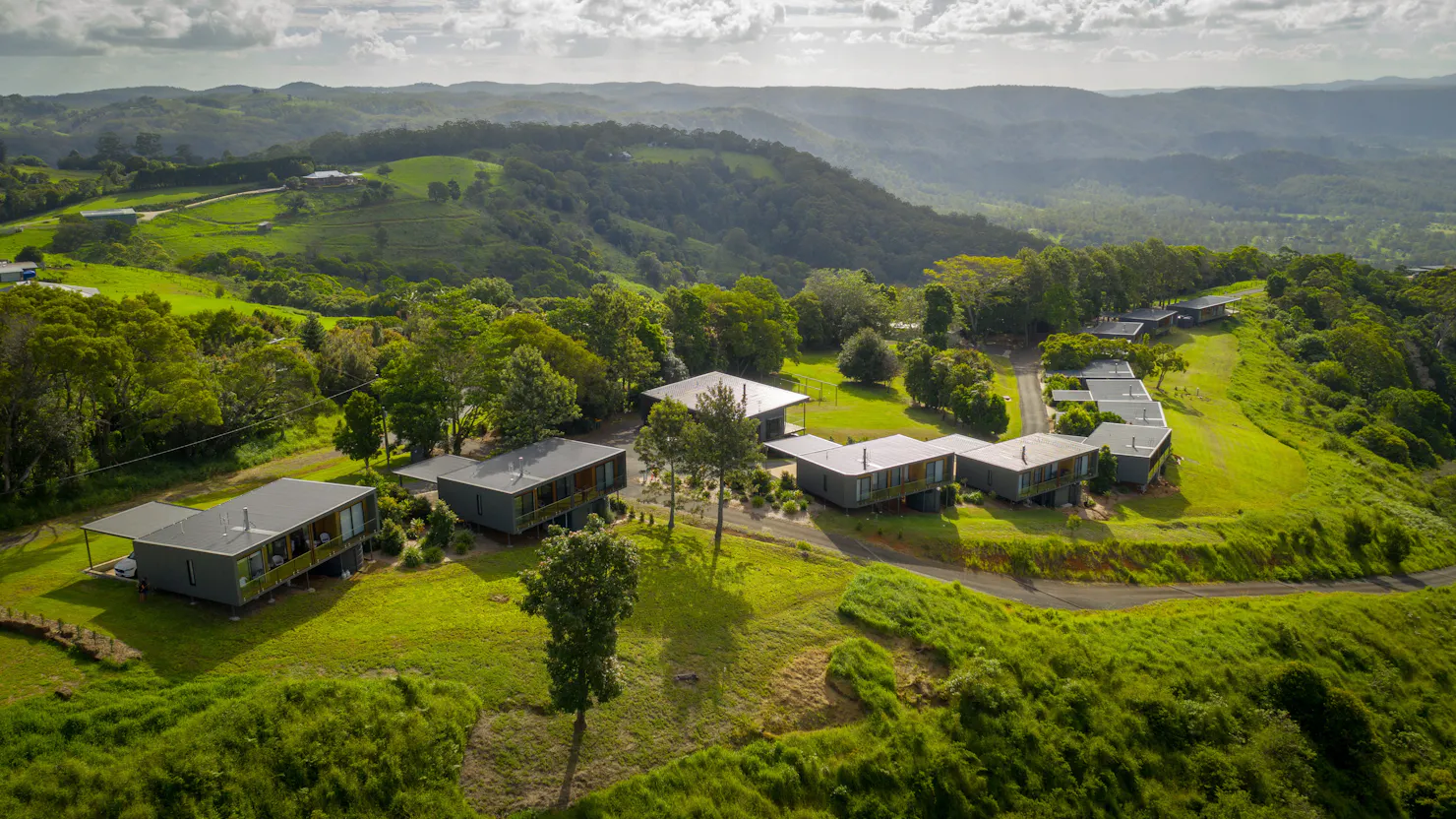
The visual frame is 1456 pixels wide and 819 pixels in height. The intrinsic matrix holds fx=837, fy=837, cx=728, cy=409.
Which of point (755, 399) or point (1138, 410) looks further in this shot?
point (1138, 410)

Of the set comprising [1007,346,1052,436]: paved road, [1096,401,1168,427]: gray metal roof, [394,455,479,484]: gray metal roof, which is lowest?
[1007,346,1052,436]: paved road

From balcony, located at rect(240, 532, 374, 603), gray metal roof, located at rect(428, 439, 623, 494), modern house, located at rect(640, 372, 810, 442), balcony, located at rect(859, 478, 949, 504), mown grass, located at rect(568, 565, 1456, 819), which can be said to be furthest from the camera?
modern house, located at rect(640, 372, 810, 442)

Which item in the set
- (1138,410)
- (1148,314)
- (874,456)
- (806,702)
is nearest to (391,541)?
(806,702)

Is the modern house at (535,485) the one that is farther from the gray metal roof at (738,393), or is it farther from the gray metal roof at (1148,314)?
the gray metal roof at (1148,314)

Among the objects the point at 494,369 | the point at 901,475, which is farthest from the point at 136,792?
the point at 901,475

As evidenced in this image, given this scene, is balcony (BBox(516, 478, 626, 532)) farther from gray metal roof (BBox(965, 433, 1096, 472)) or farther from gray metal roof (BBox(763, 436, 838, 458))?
gray metal roof (BBox(965, 433, 1096, 472))

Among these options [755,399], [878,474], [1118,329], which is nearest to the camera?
[878,474]

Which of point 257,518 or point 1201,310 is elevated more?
point 257,518

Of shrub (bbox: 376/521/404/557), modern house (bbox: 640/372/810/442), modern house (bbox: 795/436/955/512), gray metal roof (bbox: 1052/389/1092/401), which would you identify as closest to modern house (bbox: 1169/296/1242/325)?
gray metal roof (bbox: 1052/389/1092/401)

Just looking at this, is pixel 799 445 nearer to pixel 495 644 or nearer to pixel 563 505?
pixel 563 505
